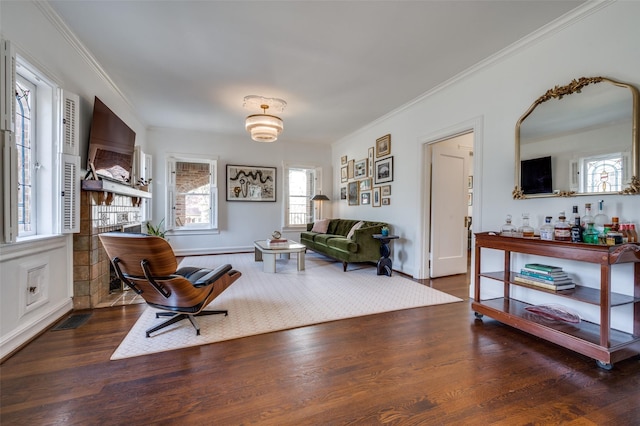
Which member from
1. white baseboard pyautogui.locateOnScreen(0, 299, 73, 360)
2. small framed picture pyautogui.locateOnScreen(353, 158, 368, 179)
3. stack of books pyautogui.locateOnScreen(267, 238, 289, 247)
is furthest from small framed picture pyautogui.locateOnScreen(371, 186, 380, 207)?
white baseboard pyautogui.locateOnScreen(0, 299, 73, 360)

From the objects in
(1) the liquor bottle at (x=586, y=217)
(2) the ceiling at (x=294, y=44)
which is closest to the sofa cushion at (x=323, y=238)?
(2) the ceiling at (x=294, y=44)

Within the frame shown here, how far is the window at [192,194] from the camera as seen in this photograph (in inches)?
244

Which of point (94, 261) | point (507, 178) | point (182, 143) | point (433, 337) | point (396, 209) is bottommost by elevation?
point (433, 337)

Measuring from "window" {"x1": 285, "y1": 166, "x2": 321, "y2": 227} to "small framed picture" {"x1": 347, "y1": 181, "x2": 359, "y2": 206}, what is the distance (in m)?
1.16

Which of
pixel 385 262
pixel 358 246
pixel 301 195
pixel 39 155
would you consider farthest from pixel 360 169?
pixel 39 155

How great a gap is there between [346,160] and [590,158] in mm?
4833

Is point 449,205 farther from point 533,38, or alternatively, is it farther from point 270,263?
point 270,263

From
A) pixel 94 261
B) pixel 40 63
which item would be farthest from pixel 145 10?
pixel 94 261

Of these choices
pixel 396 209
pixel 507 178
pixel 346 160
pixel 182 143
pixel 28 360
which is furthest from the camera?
pixel 346 160

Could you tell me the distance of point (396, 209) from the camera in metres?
4.95

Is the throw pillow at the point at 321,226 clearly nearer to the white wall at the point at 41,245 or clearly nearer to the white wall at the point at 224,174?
the white wall at the point at 224,174

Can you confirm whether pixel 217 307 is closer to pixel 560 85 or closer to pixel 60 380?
pixel 60 380

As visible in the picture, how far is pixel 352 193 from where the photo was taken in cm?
648

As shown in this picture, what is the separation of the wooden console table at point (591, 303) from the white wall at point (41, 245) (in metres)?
4.08
